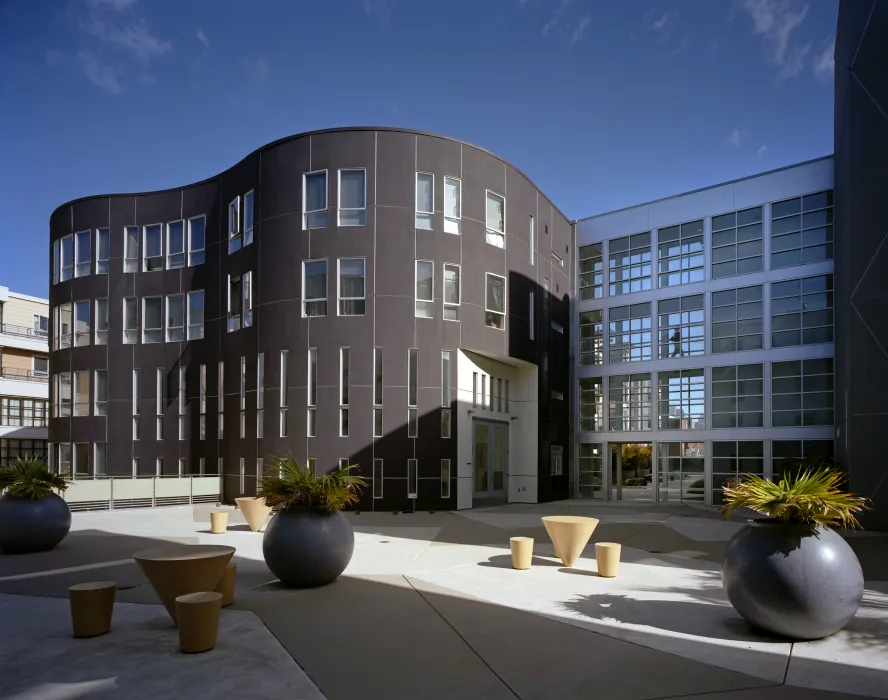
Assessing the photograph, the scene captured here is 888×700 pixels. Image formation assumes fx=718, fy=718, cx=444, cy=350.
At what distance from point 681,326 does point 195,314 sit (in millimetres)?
21273

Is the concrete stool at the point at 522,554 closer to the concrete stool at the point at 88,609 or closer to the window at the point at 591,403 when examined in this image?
the concrete stool at the point at 88,609

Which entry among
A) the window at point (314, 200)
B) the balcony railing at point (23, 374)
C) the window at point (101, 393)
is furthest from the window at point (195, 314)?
the balcony railing at point (23, 374)

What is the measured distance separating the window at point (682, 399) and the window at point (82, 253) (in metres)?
26.9

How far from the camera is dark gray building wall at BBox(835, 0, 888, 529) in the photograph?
60.2 ft

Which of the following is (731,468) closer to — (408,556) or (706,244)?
(706,244)

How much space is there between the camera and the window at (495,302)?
88.2ft

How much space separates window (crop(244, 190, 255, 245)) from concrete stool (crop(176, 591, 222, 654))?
863 inches

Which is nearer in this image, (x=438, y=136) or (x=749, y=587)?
(x=749, y=587)

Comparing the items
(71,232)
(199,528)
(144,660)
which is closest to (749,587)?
(144,660)

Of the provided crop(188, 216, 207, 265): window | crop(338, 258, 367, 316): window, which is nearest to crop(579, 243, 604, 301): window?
crop(338, 258, 367, 316): window

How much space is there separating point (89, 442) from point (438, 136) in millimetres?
21008

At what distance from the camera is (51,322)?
35.1 m

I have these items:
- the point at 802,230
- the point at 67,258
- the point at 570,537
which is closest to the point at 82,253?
the point at 67,258

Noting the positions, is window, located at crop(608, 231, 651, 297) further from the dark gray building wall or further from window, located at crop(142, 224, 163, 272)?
window, located at crop(142, 224, 163, 272)
